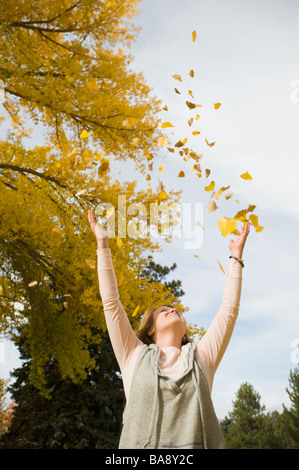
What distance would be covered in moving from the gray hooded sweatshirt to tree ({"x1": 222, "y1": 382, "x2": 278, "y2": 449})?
97.6ft

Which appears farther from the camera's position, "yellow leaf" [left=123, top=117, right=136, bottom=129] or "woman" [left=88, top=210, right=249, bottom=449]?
"yellow leaf" [left=123, top=117, right=136, bottom=129]

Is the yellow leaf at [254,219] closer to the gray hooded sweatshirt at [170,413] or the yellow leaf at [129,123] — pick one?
the gray hooded sweatshirt at [170,413]

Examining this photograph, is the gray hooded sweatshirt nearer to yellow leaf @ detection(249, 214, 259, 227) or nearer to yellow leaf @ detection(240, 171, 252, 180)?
yellow leaf @ detection(249, 214, 259, 227)

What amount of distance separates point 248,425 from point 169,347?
33.2 metres

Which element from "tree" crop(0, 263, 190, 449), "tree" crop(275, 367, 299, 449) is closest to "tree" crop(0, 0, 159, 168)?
"tree" crop(0, 263, 190, 449)

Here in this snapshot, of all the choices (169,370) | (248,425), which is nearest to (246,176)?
(169,370)

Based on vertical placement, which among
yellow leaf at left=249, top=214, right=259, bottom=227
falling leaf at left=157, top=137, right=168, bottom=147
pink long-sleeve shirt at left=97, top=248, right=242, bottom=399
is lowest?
pink long-sleeve shirt at left=97, top=248, right=242, bottom=399

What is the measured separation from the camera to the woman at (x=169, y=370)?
186 centimetres

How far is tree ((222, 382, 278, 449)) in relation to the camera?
28938 mm

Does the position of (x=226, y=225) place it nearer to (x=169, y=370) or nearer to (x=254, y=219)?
(x=254, y=219)

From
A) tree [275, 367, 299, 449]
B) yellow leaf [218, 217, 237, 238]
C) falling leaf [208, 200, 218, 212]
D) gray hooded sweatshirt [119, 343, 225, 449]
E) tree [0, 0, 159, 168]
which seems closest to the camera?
gray hooded sweatshirt [119, 343, 225, 449]
